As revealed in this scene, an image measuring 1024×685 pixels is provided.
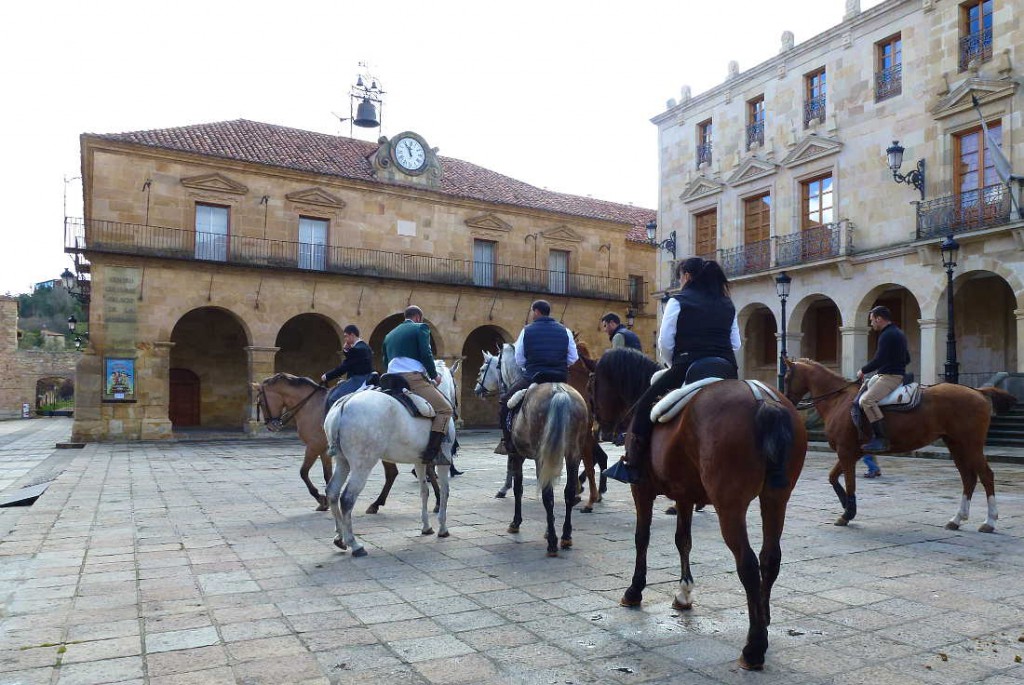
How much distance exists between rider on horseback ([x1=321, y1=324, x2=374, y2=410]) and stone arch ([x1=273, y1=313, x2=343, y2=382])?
62.7 feet

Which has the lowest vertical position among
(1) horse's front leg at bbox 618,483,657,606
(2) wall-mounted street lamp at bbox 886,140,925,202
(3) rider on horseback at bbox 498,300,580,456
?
(1) horse's front leg at bbox 618,483,657,606

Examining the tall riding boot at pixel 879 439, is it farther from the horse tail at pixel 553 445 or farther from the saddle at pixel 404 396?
the saddle at pixel 404 396

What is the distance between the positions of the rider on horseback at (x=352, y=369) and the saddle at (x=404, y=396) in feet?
5.75

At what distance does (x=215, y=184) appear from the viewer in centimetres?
2350

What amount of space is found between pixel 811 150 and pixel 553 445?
18.5 metres

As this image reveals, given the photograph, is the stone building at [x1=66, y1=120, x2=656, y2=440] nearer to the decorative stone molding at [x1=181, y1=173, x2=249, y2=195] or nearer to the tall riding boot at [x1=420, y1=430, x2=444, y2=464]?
the decorative stone molding at [x1=181, y1=173, x2=249, y2=195]

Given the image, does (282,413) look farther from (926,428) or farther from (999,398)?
(999,398)

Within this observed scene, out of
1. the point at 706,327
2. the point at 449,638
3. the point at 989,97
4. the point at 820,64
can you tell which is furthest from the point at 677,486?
the point at 820,64

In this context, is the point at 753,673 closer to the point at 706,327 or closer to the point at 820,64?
the point at 706,327

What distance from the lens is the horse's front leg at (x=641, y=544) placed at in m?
4.33

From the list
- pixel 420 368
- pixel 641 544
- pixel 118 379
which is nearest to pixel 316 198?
pixel 118 379

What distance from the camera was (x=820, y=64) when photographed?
69.4 feet

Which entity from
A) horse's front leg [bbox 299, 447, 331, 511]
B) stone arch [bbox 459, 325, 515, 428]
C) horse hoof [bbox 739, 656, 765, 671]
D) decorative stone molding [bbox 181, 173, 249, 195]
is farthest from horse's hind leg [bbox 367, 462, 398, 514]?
stone arch [bbox 459, 325, 515, 428]

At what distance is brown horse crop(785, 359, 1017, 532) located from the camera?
22.5 ft
